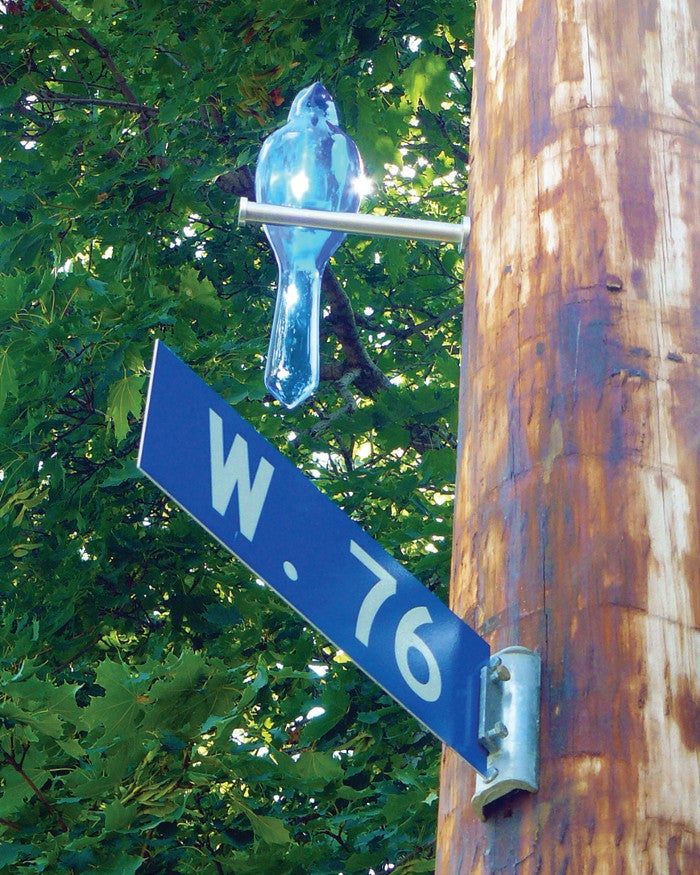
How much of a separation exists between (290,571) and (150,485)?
3728mm

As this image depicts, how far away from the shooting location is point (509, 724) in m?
1.44

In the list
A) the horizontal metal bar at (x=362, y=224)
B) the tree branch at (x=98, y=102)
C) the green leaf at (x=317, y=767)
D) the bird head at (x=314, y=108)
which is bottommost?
the green leaf at (x=317, y=767)

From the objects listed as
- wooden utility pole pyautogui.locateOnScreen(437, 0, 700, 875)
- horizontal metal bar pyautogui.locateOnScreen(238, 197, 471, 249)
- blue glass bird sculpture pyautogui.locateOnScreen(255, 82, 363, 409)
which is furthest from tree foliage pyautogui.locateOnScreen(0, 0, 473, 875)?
wooden utility pole pyautogui.locateOnScreen(437, 0, 700, 875)

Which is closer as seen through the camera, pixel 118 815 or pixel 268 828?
pixel 118 815

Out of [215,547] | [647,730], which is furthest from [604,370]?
[215,547]

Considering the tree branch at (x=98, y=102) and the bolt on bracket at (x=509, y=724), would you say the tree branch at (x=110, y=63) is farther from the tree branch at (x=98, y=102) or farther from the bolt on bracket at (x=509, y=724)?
the bolt on bracket at (x=509, y=724)

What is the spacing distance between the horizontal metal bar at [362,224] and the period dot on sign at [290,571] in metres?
0.74

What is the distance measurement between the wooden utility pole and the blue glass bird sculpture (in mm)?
286

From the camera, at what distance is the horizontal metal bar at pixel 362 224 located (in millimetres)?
1998

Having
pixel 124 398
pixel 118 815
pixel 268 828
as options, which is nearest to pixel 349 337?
pixel 124 398

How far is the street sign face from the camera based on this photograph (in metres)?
1.40

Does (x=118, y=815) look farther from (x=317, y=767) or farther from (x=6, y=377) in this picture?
(x=6, y=377)

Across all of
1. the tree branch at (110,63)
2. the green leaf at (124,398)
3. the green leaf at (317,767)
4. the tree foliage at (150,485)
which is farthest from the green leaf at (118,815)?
the tree branch at (110,63)

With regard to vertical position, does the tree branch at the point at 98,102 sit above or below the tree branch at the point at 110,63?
below
